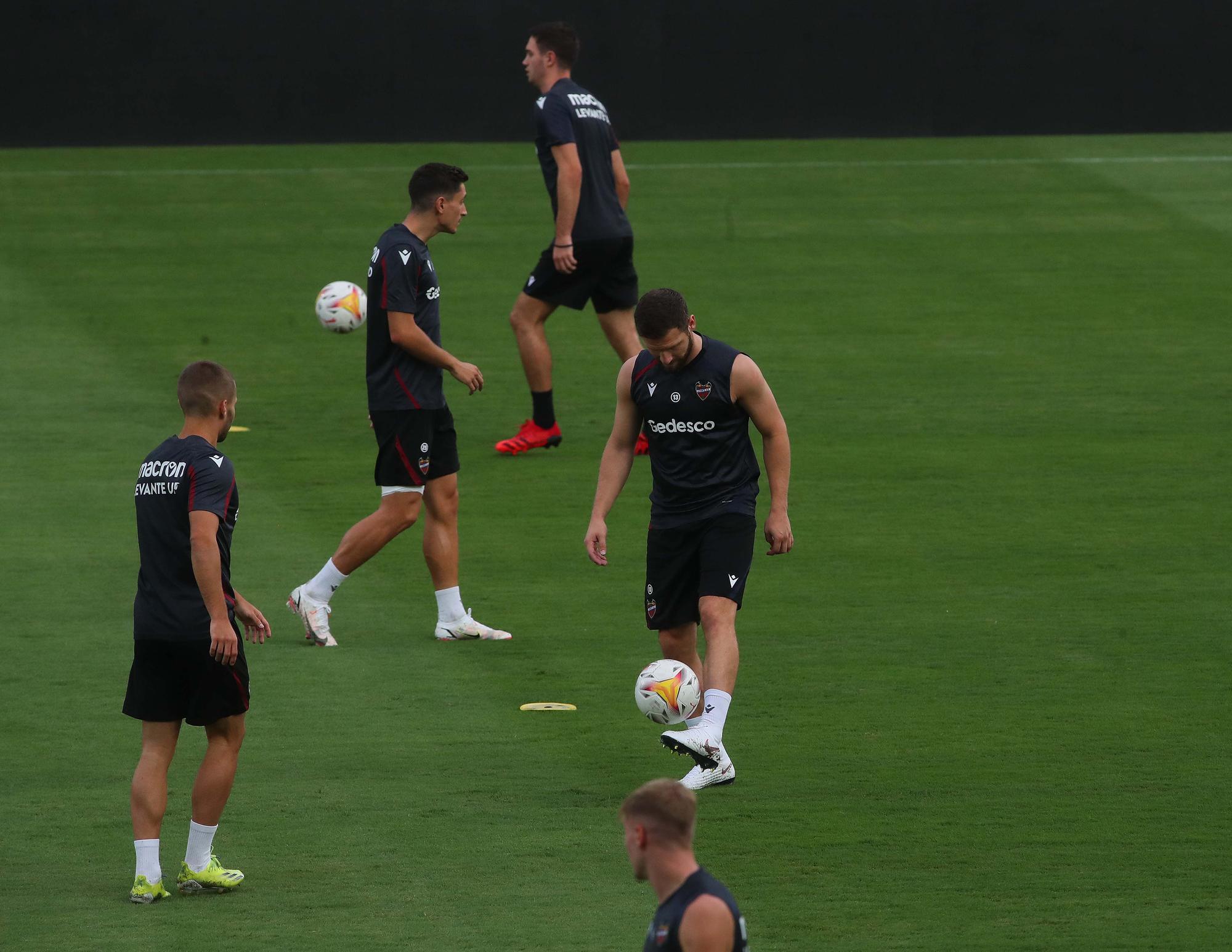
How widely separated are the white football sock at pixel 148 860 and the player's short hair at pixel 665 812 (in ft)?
8.11

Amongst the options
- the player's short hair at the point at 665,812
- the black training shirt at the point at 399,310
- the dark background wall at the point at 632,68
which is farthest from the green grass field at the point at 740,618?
the dark background wall at the point at 632,68

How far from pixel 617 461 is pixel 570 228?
16.4ft

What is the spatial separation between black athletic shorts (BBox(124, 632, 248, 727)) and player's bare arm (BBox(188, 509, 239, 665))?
5.8 inches

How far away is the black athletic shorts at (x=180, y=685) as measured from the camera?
6.18m

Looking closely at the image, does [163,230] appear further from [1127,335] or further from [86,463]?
[1127,335]

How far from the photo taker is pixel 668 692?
7.29 m

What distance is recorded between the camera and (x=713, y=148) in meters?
26.7

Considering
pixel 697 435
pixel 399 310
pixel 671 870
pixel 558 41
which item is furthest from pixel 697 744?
pixel 558 41

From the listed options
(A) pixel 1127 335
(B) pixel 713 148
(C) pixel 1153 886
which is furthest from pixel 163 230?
(C) pixel 1153 886

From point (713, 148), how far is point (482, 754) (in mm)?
19973

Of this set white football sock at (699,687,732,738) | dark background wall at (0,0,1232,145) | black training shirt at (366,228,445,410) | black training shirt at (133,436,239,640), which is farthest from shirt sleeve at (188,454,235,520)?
dark background wall at (0,0,1232,145)

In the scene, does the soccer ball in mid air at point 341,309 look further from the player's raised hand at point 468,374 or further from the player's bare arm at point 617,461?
the player's bare arm at point 617,461

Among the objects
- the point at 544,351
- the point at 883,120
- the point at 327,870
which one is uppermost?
the point at 883,120

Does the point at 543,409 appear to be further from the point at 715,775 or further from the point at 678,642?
the point at 715,775
